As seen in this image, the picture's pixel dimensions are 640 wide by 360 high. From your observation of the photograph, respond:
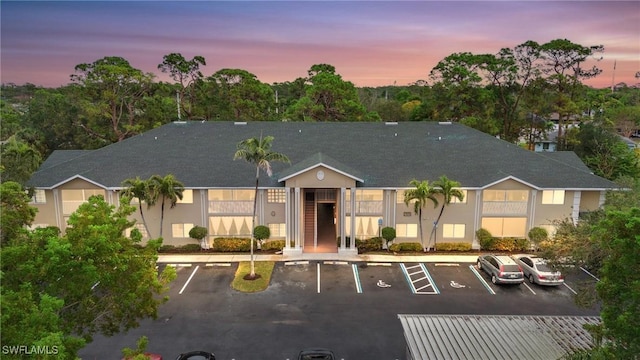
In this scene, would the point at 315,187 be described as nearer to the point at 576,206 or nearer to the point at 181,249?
the point at 181,249

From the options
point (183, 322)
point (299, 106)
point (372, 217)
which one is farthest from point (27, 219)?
point (299, 106)

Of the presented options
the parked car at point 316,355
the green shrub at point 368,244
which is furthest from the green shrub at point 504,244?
the parked car at point 316,355

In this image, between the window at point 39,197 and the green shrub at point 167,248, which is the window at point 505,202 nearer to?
the green shrub at point 167,248

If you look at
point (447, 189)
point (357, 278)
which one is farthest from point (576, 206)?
point (357, 278)

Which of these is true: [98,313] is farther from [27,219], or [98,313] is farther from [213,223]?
[213,223]

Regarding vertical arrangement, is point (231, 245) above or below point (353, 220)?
below
